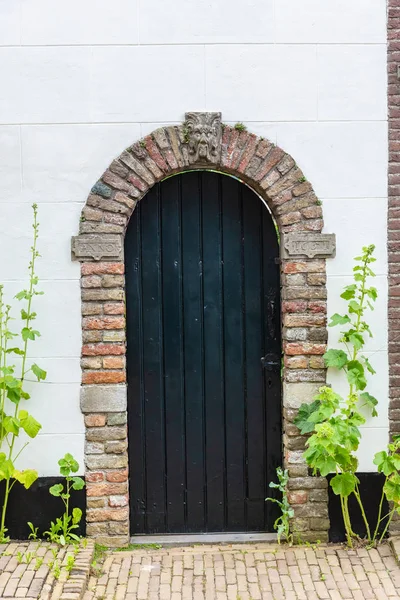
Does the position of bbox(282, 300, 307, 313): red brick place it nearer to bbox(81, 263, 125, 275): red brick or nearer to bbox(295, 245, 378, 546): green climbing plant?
bbox(295, 245, 378, 546): green climbing plant

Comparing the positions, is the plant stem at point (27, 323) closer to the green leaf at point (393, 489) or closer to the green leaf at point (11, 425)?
the green leaf at point (11, 425)

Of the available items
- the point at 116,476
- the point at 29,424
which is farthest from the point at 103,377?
the point at 116,476

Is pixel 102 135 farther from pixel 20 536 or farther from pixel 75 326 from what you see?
pixel 20 536

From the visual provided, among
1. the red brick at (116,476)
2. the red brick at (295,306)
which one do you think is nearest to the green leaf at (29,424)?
the red brick at (116,476)

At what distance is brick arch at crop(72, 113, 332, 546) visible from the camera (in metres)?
4.25

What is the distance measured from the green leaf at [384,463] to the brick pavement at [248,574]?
55 cm

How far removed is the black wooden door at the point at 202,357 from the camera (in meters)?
4.45

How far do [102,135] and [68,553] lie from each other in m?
2.63

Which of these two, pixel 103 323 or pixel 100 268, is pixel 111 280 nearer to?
pixel 100 268

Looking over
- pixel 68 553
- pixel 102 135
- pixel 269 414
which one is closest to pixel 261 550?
pixel 269 414

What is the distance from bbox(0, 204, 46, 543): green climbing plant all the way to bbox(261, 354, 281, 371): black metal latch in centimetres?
144

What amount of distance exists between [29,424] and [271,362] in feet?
5.29

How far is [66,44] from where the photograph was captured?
4215 mm

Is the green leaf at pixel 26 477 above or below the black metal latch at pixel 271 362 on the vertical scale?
below
